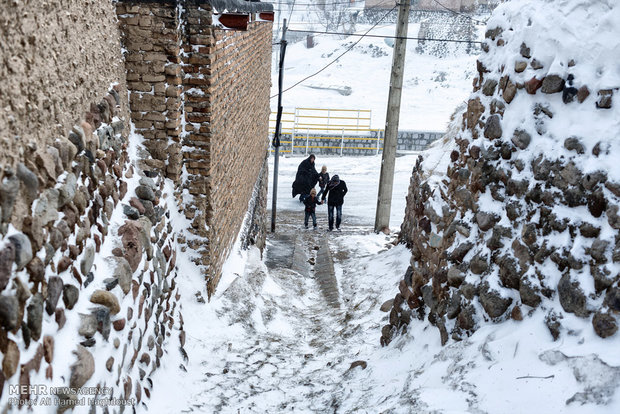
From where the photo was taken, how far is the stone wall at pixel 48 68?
2562 millimetres

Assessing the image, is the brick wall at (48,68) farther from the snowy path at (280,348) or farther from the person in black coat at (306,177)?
the person in black coat at (306,177)

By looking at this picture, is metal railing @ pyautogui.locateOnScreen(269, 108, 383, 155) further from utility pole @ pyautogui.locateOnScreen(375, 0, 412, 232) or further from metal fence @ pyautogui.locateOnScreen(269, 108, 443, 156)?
utility pole @ pyautogui.locateOnScreen(375, 0, 412, 232)

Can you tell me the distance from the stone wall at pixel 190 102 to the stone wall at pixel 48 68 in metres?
0.45

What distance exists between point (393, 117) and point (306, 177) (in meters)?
3.06

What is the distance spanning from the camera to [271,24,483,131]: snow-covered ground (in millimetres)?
27641

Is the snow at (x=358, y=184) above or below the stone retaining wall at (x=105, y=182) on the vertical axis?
below

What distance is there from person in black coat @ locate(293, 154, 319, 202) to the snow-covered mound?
28.5ft

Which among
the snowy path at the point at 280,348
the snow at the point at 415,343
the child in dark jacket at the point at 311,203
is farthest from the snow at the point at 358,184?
the snow at the point at 415,343

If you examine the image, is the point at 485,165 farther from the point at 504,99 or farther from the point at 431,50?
the point at 431,50

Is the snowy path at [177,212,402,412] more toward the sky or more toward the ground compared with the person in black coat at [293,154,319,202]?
more toward the ground

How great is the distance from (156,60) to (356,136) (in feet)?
57.4

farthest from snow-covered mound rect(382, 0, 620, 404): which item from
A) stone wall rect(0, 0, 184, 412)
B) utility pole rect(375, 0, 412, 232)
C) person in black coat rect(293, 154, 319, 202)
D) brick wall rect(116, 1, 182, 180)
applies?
person in black coat rect(293, 154, 319, 202)

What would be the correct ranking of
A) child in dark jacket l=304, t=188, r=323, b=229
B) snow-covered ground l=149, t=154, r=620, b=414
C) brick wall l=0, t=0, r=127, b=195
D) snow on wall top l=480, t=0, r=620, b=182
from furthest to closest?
child in dark jacket l=304, t=188, r=323, b=229
snow on wall top l=480, t=0, r=620, b=182
snow-covered ground l=149, t=154, r=620, b=414
brick wall l=0, t=0, r=127, b=195

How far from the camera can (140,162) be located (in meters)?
4.60
